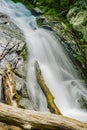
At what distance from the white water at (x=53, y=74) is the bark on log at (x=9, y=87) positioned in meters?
0.93

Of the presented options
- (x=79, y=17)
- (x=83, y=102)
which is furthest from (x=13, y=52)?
(x=79, y=17)

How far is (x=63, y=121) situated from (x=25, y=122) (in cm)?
71

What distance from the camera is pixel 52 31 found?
546 inches

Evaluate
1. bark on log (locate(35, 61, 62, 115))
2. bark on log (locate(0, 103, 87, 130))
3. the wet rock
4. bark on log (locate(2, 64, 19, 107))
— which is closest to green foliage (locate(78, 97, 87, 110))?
bark on log (locate(35, 61, 62, 115))

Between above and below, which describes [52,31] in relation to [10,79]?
above

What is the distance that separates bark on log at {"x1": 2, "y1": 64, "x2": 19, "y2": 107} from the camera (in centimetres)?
739

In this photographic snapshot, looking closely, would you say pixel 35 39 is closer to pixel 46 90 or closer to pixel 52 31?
pixel 52 31

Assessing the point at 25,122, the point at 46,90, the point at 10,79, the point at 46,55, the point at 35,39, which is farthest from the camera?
the point at 35,39

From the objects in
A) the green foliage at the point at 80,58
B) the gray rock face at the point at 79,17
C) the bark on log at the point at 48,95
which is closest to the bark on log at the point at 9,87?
the bark on log at the point at 48,95

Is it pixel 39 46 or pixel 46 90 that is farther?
pixel 39 46

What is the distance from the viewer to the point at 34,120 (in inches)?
215

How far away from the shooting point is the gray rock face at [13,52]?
917 centimetres

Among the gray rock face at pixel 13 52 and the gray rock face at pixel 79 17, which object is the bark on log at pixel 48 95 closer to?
the gray rock face at pixel 13 52

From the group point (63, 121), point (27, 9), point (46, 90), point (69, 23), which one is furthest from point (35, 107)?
point (27, 9)
